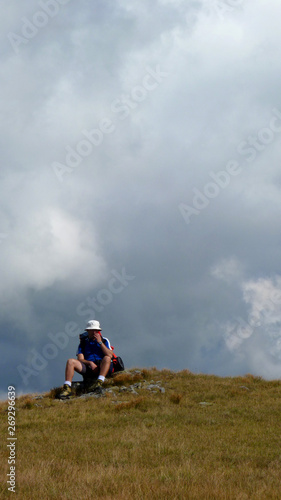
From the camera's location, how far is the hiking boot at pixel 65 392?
15617mm

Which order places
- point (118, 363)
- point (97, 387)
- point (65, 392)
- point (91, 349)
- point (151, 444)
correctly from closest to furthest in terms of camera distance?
point (151, 444)
point (65, 392)
point (97, 387)
point (91, 349)
point (118, 363)

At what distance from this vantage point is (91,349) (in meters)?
17.0

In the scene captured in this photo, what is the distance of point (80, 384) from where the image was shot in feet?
54.9

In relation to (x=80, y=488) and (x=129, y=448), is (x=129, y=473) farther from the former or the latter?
(x=129, y=448)

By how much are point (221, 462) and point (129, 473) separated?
1.79 m

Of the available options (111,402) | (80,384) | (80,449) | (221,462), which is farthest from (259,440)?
(80,384)

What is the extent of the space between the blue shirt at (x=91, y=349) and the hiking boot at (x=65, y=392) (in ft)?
4.84

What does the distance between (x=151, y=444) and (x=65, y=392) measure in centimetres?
743

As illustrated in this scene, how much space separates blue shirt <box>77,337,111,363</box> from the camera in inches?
667

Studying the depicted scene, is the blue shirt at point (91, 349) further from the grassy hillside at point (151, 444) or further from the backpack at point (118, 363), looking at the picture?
the grassy hillside at point (151, 444)

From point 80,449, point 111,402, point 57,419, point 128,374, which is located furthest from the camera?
point 128,374

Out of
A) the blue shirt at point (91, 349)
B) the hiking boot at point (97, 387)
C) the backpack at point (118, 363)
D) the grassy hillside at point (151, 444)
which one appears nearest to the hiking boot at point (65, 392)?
the grassy hillside at point (151, 444)

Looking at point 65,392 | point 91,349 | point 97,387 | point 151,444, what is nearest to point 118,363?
point 91,349

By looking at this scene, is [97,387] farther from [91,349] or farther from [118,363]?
[118,363]
